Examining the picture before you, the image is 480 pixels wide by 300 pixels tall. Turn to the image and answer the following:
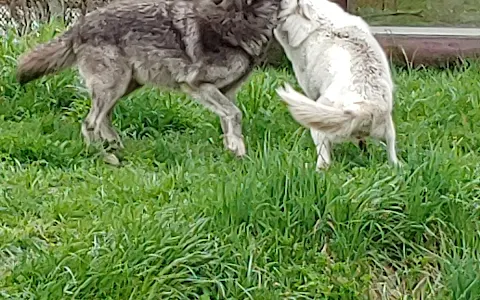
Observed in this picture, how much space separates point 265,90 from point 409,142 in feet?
4.17

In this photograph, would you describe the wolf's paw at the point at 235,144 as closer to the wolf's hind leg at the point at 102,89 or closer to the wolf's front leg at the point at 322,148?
the wolf's front leg at the point at 322,148

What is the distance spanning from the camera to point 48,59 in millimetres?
5801

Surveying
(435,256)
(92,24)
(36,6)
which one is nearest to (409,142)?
(435,256)

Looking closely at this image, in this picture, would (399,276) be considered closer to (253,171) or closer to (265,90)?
(253,171)

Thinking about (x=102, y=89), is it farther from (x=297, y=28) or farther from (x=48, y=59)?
(x=297, y=28)

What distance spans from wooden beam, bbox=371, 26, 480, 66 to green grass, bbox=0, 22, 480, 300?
8.33 feet

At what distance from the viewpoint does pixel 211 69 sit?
18.7 ft

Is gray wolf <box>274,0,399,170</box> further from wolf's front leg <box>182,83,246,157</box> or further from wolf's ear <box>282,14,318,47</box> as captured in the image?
wolf's front leg <box>182,83,246,157</box>

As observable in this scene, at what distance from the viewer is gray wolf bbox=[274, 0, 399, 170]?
Result: 4730 millimetres

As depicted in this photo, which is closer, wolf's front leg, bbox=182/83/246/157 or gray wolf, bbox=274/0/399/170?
gray wolf, bbox=274/0/399/170

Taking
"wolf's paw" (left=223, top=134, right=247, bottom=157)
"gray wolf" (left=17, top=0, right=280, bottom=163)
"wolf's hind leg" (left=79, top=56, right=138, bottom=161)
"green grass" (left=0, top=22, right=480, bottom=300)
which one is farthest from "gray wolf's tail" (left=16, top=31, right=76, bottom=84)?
"wolf's paw" (left=223, top=134, right=247, bottom=157)

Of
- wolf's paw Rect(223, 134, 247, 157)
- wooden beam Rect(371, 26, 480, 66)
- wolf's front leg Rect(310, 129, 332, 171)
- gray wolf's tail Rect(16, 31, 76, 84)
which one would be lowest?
wooden beam Rect(371, 26, 480, 66)

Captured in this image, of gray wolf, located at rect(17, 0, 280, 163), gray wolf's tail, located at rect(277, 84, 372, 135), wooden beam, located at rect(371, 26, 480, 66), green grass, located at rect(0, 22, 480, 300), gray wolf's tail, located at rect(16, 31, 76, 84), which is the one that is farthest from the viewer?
wooden beam, located at rect(371, 26, 480, 66)

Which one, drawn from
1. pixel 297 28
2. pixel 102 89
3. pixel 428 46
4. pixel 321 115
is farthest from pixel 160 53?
pixel 428 46
